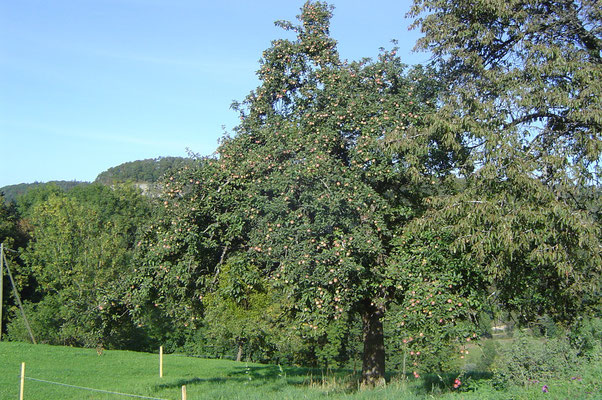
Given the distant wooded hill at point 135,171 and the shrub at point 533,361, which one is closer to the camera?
the shrub at point 533,361

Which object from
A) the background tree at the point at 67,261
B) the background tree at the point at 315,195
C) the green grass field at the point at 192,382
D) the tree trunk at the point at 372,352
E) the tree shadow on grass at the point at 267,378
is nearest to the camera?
the green grass field at the point at 192,382

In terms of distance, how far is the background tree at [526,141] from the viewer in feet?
29.2

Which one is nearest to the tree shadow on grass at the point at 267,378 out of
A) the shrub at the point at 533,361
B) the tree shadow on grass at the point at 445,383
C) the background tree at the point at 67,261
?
the tree shadow on grass at the point at 445,383

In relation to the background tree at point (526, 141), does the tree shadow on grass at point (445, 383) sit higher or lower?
lower

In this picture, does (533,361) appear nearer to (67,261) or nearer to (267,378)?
(267,378)

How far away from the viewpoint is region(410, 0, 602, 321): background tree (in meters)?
8.90

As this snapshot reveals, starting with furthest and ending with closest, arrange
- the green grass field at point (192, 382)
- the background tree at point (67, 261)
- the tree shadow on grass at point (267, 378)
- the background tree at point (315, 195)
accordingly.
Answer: the background tree at point (67, 261)
the tree shadow on grass at point (267, 378)
the background tree at point (315, 195)
the green grass field at point (192, 382)

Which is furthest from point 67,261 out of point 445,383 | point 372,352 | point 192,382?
point 445,383

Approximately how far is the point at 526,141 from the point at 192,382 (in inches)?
493

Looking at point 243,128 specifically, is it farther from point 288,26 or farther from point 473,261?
point 473,261

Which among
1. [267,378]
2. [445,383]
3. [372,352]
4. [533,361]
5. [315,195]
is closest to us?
[533,361]

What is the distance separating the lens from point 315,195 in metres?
10.0

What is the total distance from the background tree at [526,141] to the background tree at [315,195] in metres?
0.91

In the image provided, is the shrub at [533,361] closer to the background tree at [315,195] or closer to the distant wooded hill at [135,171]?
the background tree at [315,195]
